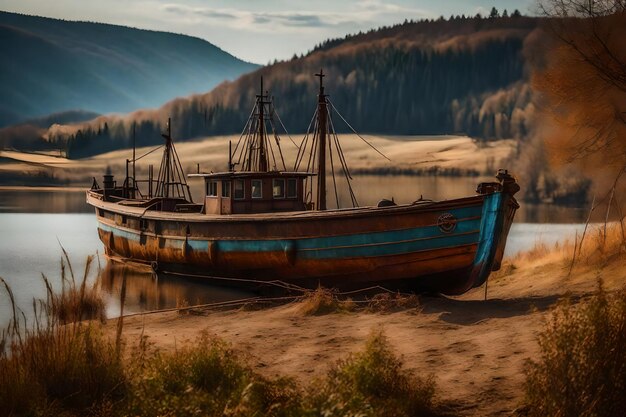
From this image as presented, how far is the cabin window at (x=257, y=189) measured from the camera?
26.0 m

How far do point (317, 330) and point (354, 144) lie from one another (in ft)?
479

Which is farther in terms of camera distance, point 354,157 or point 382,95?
point 382,95

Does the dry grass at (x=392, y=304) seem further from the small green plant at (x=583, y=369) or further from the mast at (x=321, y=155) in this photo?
the mast at (x=321, y=155)

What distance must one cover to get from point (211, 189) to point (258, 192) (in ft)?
6.28

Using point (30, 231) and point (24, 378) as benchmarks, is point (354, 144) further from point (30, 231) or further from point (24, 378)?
point (24, 378)

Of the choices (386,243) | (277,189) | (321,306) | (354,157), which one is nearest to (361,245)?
(386,243)

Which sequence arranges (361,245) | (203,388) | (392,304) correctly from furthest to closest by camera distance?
(361,245), (392,304), (203,388)

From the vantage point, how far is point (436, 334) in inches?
553

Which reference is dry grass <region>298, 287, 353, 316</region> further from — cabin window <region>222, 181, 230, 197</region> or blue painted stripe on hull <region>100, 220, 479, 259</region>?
cabin window <region>222, 181, 230, 197</region>

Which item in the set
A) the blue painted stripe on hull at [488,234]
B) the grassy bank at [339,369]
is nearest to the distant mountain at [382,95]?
the blue painted stripe on hull at [488,234]

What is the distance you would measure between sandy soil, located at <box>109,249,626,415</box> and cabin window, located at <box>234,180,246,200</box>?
7285mm

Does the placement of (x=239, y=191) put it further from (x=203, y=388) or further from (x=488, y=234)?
(x=203, y=388)

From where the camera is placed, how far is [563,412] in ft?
28.7

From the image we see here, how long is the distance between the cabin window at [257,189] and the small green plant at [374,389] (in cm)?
1553
